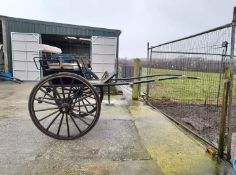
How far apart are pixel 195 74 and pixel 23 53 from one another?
9.72 meters

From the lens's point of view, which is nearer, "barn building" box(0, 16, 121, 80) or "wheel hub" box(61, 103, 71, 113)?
"wheel hub" box(61, 103, 71, 113)

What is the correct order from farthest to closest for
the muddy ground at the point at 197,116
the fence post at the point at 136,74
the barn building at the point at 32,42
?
the barn building at the point at 32,42
the fence post at the point at 136,74
the muddy ground at the point at 197,116

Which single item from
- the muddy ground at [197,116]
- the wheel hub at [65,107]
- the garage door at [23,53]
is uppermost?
the garage door at [23,53]

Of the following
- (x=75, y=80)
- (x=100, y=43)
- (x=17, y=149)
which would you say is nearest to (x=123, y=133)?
(x=75, y=80)

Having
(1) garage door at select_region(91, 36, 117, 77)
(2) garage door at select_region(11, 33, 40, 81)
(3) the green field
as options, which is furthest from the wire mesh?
(2) garage door at select_region(11, 33, 40, 81)

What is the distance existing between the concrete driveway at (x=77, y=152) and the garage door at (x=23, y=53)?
8.08m

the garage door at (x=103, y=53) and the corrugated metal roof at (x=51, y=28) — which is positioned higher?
the corrugated metal roof at (x=51, y=28)

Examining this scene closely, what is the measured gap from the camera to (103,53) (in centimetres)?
1259

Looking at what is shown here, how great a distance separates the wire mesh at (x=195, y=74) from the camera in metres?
3.15

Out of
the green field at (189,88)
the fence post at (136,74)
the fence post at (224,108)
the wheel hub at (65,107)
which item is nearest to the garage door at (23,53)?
the fence post at (136,74)

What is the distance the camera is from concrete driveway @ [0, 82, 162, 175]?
8.55ft

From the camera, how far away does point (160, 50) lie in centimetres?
556

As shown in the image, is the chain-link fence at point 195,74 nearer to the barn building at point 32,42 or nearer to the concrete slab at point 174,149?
the concrete slab at point 174,149

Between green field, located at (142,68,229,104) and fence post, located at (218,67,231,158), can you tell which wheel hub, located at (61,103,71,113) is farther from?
green field, located at (142,68,229,104)
